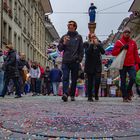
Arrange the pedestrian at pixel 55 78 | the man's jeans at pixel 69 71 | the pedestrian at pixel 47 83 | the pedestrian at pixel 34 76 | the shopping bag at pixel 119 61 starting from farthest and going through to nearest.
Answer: the pedestrian at pixel 47 83
the pedestrian at pixel 55 78
the pedestrian at pixel 34 76
the shopping bag at pixel 119 61
the man's jeans at pixel 69 71

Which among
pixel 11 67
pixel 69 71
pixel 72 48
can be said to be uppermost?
pixel 72 48

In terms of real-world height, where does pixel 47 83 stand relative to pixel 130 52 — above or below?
below

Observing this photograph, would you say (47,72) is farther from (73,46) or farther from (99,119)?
(99,119)

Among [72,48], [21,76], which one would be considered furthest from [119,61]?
[21,76]

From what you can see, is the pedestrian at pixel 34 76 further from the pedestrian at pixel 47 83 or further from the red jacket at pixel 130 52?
the red jacket at pixel 130 52

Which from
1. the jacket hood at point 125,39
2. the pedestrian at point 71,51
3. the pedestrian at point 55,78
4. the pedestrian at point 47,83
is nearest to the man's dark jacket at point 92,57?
the pedestrian at point 71,51

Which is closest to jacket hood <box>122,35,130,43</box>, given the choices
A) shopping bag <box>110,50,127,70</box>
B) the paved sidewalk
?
shopping bag <box>110,50,127,70</box>

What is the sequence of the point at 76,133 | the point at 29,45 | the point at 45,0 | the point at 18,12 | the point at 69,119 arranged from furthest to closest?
1. the point at 45,0
2. the point at 29,45
3. the point at 18,12
4. the point at 69,119
5. the point at 76,133

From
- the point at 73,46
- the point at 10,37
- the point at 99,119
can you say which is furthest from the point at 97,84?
the point at 10,37

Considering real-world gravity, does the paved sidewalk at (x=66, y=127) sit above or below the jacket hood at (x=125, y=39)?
below

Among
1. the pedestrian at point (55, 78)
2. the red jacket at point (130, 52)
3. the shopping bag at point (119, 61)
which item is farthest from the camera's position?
the pedestrian at point (55, 78)

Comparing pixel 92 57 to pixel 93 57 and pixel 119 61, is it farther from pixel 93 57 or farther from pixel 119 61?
pixel 119 61

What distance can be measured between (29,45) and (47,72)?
87.9ft

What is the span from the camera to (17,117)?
568 cm
